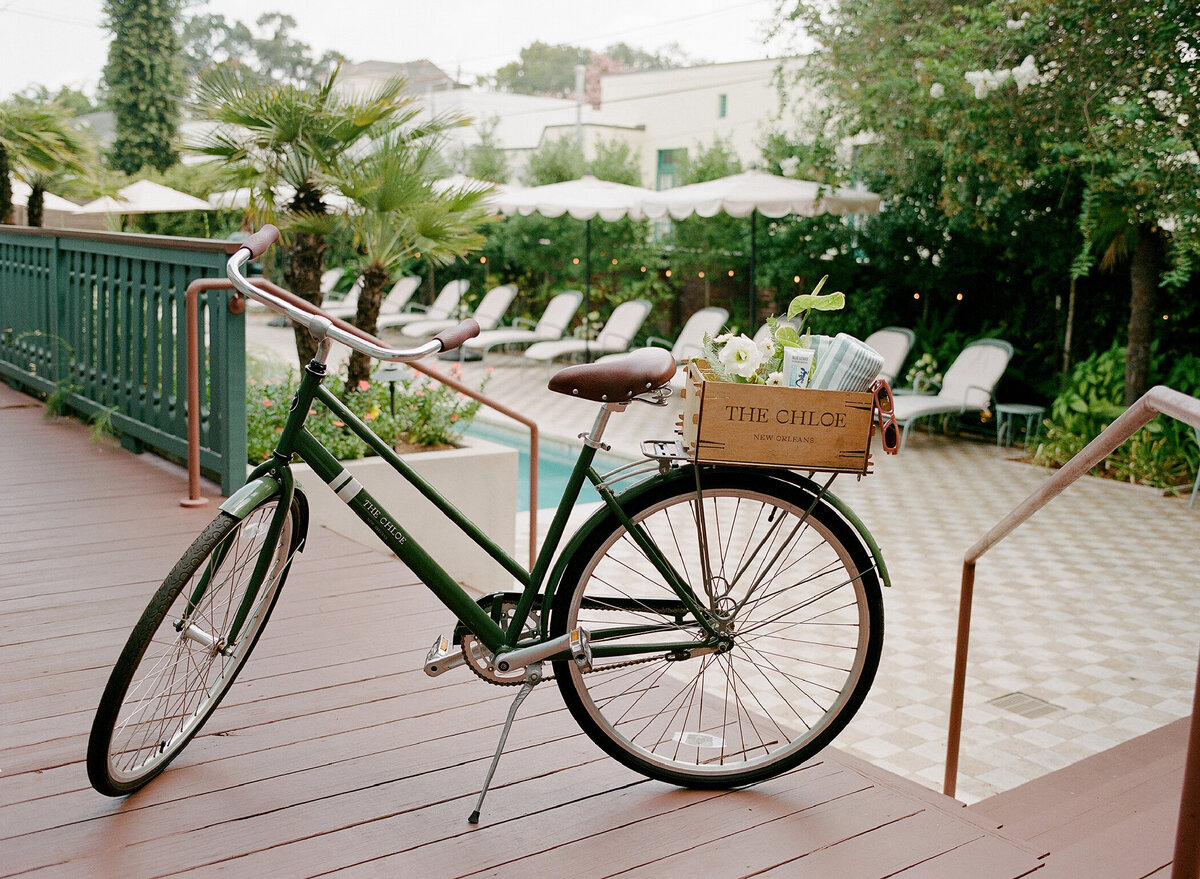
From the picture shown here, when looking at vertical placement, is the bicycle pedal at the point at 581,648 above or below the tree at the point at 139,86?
below

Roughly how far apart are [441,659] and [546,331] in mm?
12171

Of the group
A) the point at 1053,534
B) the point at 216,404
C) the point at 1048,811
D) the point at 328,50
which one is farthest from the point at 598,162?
the point at 328,50

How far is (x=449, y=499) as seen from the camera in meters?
6.04

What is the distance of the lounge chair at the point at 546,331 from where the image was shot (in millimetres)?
14000

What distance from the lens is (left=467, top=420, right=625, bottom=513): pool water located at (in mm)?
9180

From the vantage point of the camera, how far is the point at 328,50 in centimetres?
4653

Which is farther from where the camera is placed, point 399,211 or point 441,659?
point 399,211

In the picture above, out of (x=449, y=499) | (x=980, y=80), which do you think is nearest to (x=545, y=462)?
(x=449, y=499)

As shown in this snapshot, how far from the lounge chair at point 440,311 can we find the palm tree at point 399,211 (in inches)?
353

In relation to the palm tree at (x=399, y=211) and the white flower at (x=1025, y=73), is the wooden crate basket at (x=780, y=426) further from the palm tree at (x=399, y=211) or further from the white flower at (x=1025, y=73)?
the white flower at (x=1025, y=73)

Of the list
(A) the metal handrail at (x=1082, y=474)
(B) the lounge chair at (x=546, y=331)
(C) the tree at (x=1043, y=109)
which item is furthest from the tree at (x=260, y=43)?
(A) the metal handrail at (x=1082, y=474)

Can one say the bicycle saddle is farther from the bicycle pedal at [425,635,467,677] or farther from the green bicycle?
the bicycle pedal at [425,635,467,677]

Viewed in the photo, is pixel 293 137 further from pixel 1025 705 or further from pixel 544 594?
pixel 1025 705

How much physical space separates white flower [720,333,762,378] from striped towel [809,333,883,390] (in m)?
0.14
